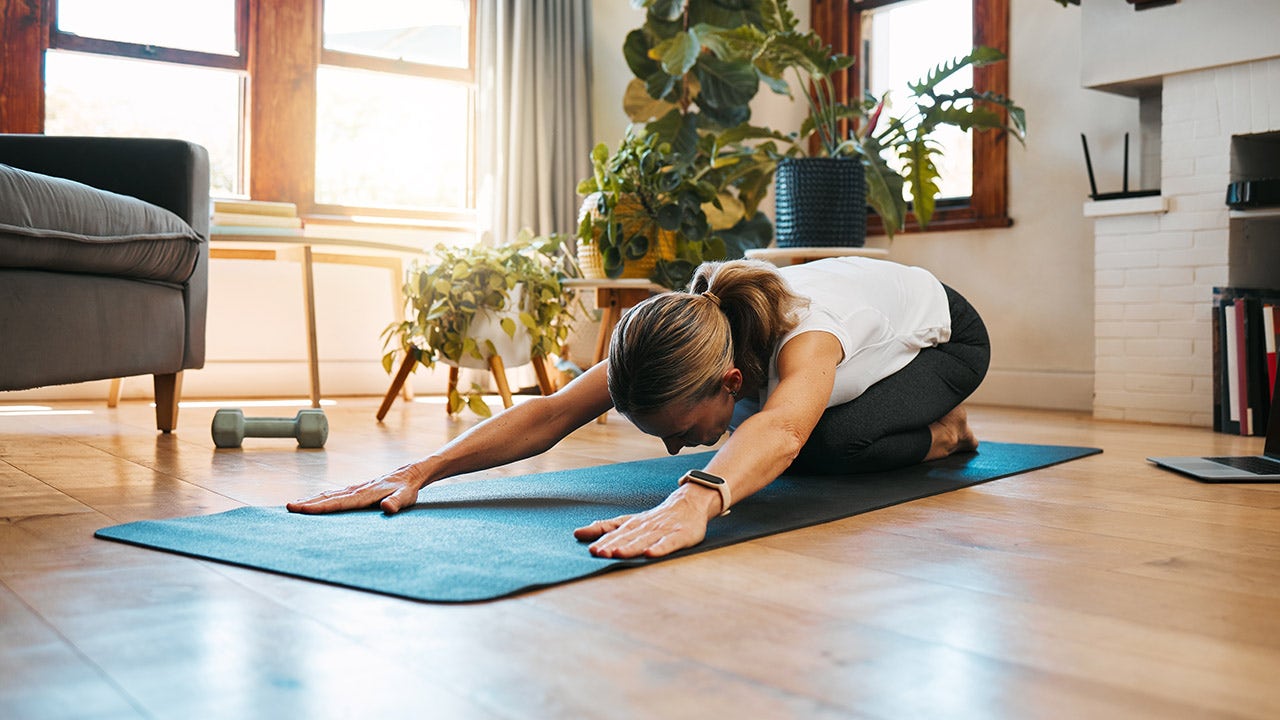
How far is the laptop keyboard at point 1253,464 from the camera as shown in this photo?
217 cm

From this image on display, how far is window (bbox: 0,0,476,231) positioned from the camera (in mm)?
3889

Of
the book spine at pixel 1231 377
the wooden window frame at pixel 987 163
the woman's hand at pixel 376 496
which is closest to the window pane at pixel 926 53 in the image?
the wooden window frame at pixel 987 163

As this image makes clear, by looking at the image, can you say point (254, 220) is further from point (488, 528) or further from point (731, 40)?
point (488, 528)

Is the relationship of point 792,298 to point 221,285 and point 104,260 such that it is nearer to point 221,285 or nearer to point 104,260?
point 104,260

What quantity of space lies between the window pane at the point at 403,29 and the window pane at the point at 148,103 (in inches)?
18.6

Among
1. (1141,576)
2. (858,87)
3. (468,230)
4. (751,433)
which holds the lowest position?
(1141,576)

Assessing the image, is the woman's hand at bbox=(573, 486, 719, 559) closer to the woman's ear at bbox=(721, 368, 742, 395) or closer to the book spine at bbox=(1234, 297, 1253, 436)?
the woman's ear at bbox=(721, 368, 742, 395)

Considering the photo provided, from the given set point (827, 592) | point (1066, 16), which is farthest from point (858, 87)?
point (827, 592)

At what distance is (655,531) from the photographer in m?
1.34

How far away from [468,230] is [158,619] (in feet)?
12.3

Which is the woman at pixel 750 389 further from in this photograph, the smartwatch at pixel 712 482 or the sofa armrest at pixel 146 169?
the sofa armrest at pixel 146 169

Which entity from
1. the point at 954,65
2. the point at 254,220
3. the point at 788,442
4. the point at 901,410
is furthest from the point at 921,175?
the point at 788,442

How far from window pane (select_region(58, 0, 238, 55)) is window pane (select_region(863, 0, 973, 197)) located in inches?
104

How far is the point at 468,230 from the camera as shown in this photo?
4664 millimetres
